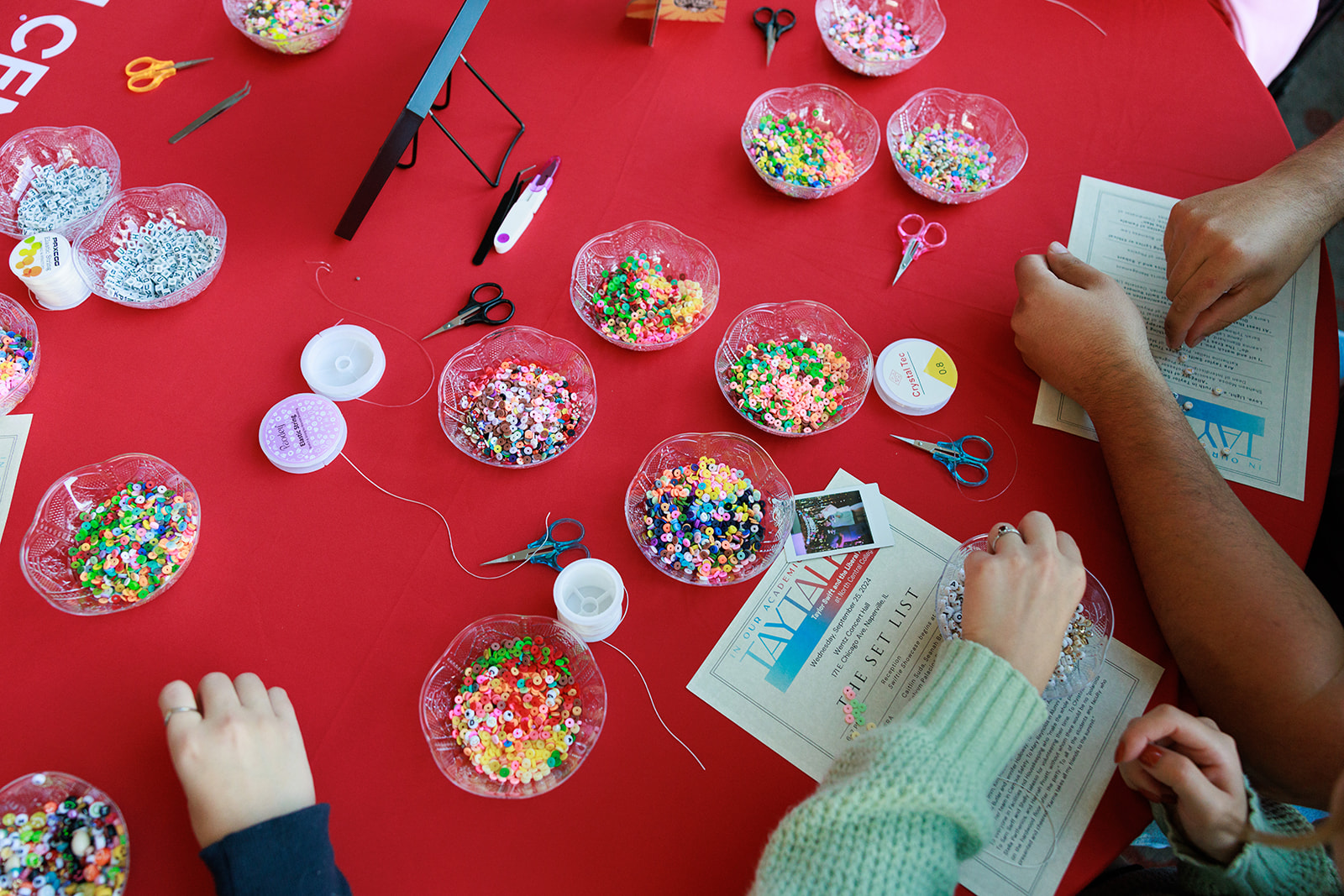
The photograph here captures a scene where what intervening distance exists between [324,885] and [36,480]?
32.0 inches

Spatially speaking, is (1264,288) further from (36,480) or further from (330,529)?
(36,480)

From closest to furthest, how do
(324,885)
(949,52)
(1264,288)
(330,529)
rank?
1. (324,885)
2. (330,529)
3. (1264,288)
4. (949,52)

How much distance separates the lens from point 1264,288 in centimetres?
127

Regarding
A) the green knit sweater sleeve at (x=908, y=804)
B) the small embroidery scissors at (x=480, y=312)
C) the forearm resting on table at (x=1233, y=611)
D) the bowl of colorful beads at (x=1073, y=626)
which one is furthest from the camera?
the small embroidery scissors at (x=480, y=312)

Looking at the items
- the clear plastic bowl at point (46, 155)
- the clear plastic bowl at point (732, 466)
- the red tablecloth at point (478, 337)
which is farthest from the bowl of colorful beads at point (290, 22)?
the clear plastic bowl at point (732, 466)

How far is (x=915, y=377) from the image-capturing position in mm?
1264

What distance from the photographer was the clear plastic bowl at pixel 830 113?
1.47m

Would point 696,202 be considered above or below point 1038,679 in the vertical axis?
above

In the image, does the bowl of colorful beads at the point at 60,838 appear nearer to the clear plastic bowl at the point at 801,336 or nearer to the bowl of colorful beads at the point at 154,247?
the bowl of colorful beads at the point at 154,247

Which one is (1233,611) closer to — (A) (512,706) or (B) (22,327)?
(A) (512,706)

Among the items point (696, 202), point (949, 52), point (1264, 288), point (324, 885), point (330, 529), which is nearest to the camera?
point (324, 885)

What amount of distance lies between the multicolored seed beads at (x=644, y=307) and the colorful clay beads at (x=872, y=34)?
0.67 metres

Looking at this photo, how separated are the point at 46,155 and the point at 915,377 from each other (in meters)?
1.71

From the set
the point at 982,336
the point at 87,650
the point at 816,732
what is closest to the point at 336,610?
the point at 87,650
